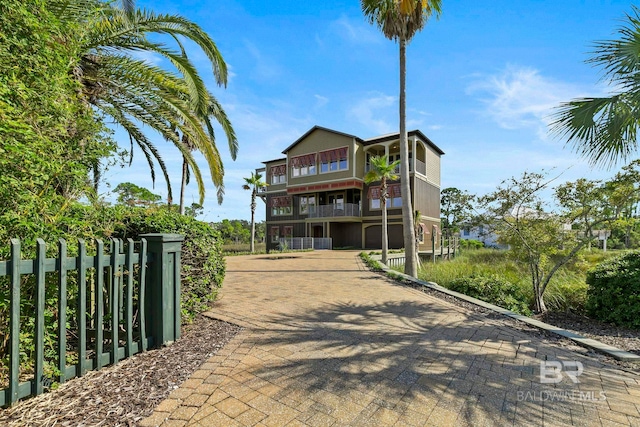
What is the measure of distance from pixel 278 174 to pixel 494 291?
28504 millimetres

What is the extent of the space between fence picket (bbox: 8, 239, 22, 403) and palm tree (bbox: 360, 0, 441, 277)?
8841mm

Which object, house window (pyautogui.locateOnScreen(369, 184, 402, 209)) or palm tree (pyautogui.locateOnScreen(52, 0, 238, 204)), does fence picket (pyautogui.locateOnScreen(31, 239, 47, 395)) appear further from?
house window (pyautogui.locateOnScreen(369, 184, 402, 209))

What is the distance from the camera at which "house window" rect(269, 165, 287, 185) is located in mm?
33219

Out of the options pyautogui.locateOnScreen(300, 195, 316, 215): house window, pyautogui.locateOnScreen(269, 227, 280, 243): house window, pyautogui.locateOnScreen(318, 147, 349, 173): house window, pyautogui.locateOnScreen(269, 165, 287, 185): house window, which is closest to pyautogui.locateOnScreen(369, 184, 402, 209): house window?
pyautogui.locateOnScreen(318, 147, 349, 173): house window

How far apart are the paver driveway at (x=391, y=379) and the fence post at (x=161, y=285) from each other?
0.72 meters

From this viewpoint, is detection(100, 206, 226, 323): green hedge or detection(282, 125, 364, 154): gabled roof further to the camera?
detection(282, 125, 364, 154): gabled roof

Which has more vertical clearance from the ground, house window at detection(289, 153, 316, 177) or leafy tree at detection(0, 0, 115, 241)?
house window at detection(289, 153, 316, 177)

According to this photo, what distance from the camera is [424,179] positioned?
26391 mm

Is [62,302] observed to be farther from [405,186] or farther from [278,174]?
[278,174]

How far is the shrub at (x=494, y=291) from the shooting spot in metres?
6.72

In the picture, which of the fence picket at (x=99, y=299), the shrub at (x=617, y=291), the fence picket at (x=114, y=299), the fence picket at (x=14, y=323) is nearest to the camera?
the fence picket at (x=14, y=323)

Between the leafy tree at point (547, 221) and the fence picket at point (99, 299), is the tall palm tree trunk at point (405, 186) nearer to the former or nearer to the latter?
the leafy tree at point (547, 221)

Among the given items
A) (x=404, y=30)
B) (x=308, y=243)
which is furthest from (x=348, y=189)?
(x=404, y=30)

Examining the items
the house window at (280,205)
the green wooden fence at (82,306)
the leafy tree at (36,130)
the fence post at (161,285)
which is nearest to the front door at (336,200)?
the house window at (280,205)
